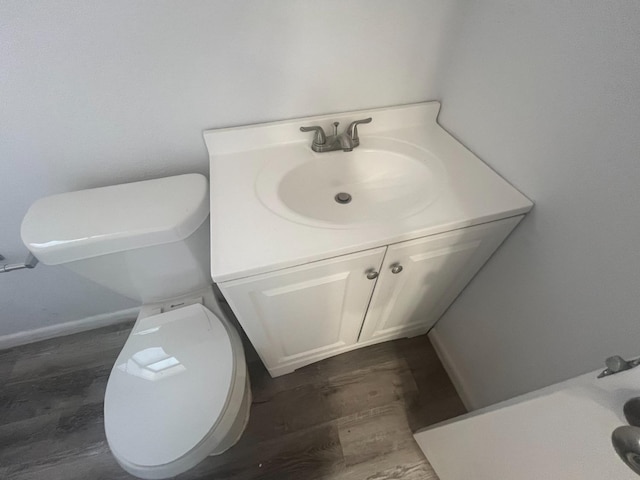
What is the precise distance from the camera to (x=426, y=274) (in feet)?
2.92

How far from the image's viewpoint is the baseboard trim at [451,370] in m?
1.18

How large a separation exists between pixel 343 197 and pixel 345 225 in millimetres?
247

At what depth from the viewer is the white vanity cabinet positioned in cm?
72

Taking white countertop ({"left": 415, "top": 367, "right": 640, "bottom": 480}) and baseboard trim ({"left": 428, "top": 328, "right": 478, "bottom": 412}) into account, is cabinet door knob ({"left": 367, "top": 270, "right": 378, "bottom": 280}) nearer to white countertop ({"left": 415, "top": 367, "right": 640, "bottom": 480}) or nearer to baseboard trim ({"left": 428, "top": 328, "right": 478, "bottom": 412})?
white countertop ({"left": 415, "top": 367, "right": 640, "bottom": 480})

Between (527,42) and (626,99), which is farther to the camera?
(527,42)

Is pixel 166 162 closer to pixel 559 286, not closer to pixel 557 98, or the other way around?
pixel 557 98

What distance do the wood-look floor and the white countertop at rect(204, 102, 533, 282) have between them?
0.79 metres

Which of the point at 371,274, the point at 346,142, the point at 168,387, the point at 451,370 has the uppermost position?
the point at 346,142

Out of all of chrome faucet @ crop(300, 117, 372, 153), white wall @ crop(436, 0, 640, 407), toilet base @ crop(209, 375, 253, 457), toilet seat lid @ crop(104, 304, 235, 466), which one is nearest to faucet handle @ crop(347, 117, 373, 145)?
chrome faucet @ crop(300, 117, 372, 153)

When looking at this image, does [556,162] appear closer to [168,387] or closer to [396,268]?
[396,268]

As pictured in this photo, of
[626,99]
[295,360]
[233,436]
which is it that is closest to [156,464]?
[233,436]

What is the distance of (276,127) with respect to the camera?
0.93 meters

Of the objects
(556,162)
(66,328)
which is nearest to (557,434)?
(556,162)

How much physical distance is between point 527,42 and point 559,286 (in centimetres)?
57
